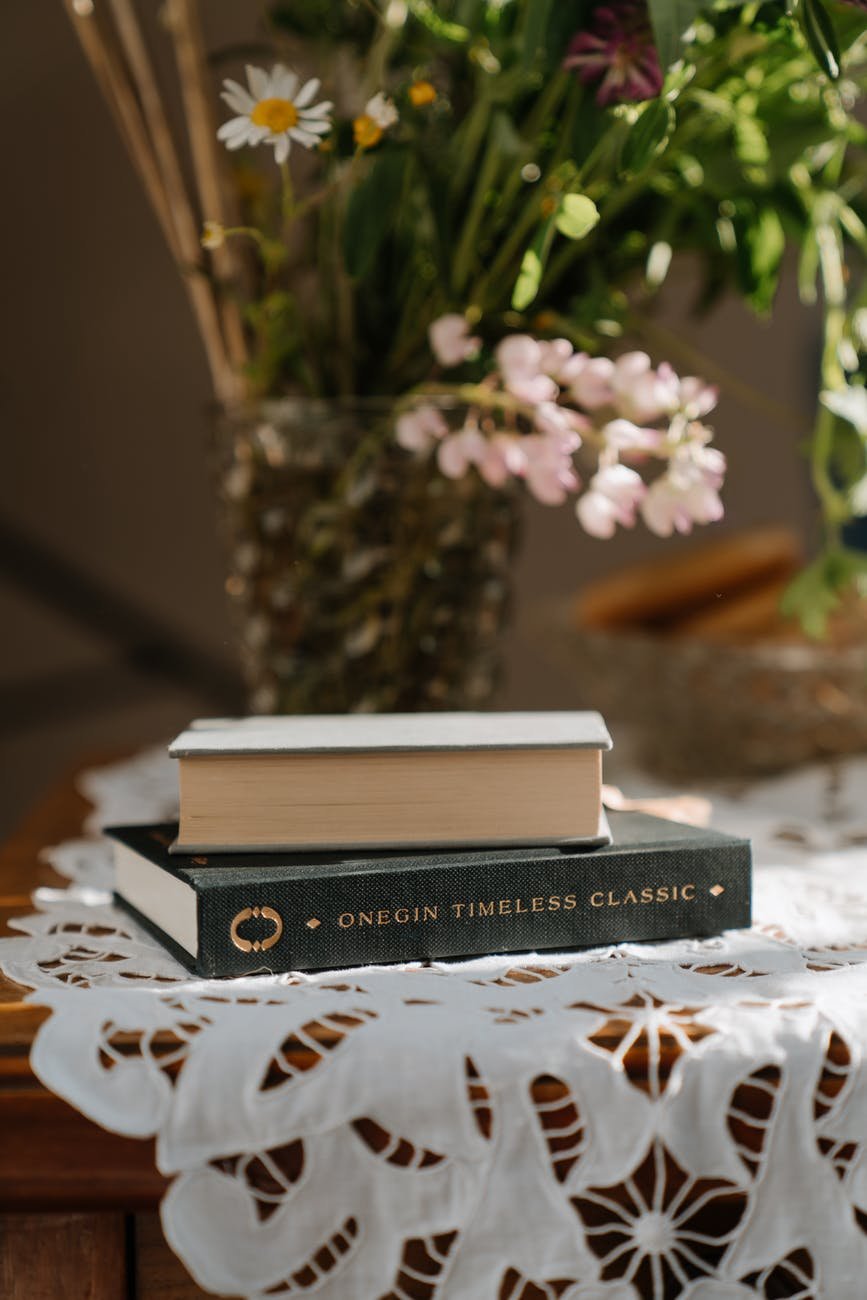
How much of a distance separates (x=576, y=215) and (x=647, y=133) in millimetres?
50

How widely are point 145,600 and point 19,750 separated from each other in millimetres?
229

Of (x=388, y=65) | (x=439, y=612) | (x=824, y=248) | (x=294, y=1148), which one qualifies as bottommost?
(x=294, y=1148)

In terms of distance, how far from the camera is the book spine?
47 centimetres

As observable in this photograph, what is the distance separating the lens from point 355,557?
73 centimetres

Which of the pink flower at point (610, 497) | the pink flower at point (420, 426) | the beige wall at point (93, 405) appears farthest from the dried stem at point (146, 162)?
the beige wall at point (93, 405)

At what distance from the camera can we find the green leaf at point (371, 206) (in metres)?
0.60

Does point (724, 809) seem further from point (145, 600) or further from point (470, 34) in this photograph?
point (145, 600)

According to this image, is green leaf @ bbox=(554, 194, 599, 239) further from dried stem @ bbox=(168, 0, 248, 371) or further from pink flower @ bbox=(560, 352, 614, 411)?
dried stem @ bbox=(168, 0, 248, 371)

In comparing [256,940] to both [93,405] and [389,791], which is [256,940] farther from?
[93,405]

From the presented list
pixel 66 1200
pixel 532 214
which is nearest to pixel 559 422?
pixel 532 214

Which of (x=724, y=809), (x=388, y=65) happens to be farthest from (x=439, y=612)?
(x=388, y=65)

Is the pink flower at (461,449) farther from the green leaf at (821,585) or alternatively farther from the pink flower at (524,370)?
the green leaf at (821,585)

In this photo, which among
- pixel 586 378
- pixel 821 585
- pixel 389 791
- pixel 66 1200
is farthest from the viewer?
pixel 821 585

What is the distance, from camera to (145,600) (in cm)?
138
